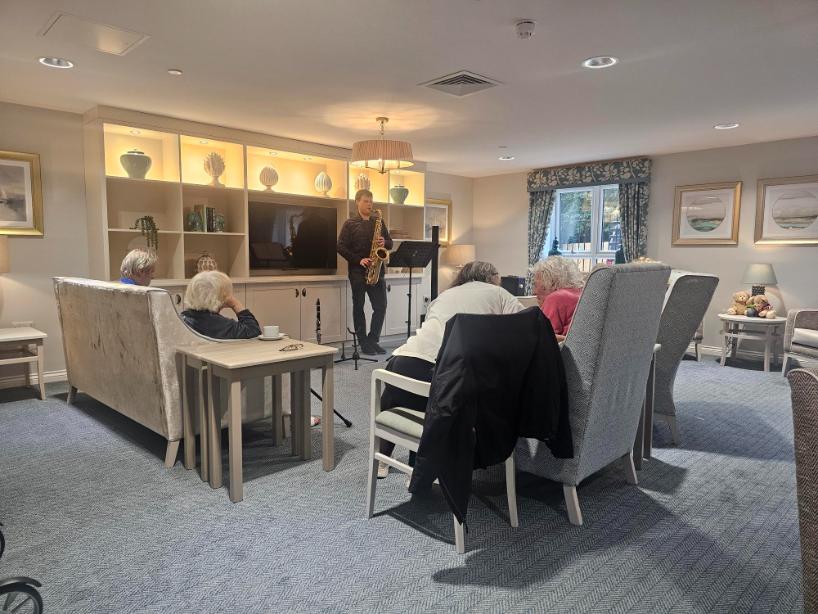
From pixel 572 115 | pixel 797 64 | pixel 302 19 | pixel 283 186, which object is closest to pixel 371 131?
pixel 283 186

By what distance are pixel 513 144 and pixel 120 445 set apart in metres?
4.68

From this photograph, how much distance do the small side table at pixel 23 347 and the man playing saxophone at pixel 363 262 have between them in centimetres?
281

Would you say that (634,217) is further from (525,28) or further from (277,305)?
(525,28)

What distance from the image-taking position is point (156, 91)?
4.10m

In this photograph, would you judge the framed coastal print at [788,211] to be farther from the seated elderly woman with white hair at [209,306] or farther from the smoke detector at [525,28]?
the seated elderly woman with white hair at [209,306]

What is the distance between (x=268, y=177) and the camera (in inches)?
228

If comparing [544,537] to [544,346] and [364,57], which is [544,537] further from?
[364,57]

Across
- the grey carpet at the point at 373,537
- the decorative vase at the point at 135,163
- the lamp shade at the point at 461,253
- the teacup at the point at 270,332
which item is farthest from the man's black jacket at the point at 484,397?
the lamp shade at the point at 461,253

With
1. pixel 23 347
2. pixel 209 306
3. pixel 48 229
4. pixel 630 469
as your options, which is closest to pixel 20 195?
pixel 48 229

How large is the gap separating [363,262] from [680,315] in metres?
3.43

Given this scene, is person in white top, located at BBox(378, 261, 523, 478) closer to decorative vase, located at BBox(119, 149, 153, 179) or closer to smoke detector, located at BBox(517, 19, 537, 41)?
smoke detector, located at BBox(517, 19, 537, 41)

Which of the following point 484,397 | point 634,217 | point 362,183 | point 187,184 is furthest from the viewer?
point 634,217

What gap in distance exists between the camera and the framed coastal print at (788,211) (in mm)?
5598

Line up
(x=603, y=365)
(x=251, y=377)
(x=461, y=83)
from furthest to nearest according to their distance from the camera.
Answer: (x=461, y=83) → (x=251, y=377) → (x=603, y=365)
